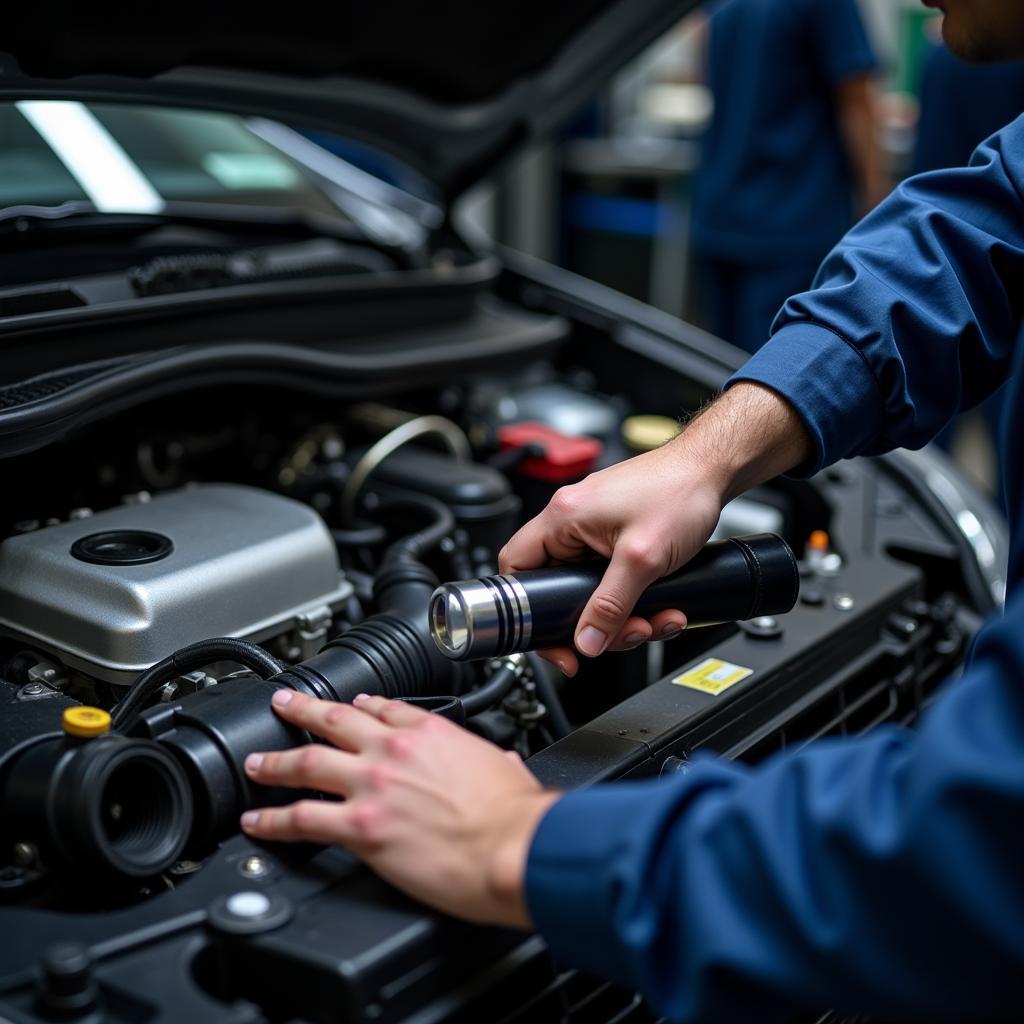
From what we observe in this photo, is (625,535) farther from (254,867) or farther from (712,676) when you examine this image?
(254,867)

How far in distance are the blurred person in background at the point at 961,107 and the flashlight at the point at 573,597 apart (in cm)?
202

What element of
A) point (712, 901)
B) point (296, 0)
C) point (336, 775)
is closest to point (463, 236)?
point (296, 0)

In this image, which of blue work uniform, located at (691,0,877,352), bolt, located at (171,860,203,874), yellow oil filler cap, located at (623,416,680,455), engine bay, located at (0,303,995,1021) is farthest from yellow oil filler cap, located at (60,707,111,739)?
blue work uniform, located at (691,0,877,352)

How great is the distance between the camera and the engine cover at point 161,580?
0.87m

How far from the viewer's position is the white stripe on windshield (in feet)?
4.29

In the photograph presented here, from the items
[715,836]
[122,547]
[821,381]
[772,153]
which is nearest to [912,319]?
[821,381]

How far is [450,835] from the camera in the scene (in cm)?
65

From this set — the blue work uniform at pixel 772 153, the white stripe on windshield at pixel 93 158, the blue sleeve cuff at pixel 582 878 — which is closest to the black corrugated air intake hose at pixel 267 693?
the blue sleeve cuff at pixel 582 878

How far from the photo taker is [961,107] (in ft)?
9.58

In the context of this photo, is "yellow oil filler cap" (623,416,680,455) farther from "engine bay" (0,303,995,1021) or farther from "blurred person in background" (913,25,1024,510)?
"blurred person in background" (913,25,1024,510)

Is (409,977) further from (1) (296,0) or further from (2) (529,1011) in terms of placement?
(1) (296,0)

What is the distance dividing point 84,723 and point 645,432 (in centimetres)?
87

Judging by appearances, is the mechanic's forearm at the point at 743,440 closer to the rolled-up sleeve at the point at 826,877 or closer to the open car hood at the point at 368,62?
the rolled-up sleeve at the point at 826,877

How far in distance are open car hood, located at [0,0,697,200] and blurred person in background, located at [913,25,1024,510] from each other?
1543mm
